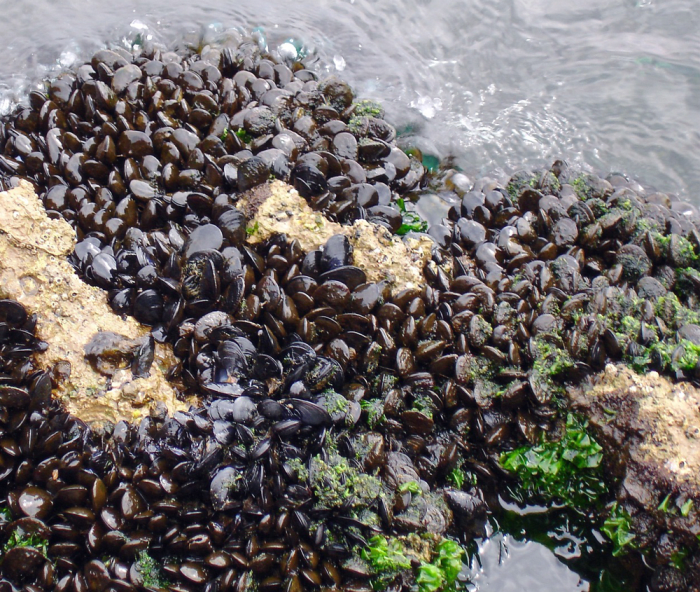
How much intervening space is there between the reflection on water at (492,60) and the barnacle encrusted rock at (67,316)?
2.14 m

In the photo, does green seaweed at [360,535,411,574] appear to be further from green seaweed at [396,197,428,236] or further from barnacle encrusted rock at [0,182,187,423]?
green seaweed at [396,197,428,236]

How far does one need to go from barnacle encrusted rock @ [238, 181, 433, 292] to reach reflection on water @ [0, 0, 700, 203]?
5.39 feet

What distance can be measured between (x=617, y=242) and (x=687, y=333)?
95 centimetres

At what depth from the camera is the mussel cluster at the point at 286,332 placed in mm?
2768

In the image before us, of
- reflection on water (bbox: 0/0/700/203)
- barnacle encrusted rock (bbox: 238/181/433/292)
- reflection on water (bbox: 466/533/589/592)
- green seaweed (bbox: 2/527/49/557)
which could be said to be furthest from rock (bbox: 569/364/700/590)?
green seaweed (bbox: 2/527/49/557)

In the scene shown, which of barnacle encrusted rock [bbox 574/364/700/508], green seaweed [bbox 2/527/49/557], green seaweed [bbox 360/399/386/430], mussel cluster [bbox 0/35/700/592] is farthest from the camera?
green seaweed [bbox 360/399/386/430]

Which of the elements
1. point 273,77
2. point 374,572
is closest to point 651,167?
point 273,77

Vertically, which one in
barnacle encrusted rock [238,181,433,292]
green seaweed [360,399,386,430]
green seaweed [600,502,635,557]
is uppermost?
barnacle encrusted rock [238,181,433,292]

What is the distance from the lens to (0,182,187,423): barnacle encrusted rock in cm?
306

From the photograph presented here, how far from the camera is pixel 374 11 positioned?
20.2 feet

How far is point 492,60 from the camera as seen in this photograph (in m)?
6.02

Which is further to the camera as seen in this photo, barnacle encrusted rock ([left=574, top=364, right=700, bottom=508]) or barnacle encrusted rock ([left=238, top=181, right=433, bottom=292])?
barnacle encrusted rock ([left=238, top=181, right=433, bottom=292])

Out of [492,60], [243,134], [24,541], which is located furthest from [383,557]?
[492,60]

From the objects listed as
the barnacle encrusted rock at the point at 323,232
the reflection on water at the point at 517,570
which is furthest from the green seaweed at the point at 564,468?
the barnacle encrusted rock at the point at 323,232
